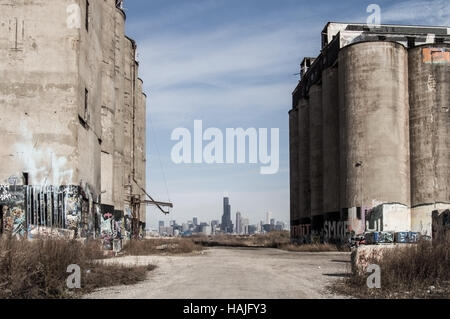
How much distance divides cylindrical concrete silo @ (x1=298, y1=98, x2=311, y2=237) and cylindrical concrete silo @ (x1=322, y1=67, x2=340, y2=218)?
11.7 m

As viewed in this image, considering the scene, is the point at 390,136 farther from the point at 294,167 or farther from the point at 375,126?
the point at 294,167

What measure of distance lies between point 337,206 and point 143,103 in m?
30.4

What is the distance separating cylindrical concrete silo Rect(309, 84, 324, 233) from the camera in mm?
59438

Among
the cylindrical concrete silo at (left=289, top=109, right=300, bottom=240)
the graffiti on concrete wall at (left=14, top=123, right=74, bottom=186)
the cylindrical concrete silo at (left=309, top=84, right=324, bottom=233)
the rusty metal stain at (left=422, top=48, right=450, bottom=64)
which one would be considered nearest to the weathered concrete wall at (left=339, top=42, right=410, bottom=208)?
the rusty metal stain at (left=422, top=48, right=450, bottom=64)

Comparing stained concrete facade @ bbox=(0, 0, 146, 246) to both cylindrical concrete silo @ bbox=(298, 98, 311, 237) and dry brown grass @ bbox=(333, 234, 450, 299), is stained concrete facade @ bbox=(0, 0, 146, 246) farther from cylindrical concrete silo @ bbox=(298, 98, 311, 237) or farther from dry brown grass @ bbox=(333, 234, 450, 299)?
cylindrical concrete silo @ bbox=(298, 98, 311, 237)

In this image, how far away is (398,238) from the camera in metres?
43.7

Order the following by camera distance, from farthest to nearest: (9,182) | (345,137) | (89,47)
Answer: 1. (345,137)
2. (89,47)
3. (9,182)

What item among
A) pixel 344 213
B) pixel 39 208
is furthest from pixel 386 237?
pixel 39 208

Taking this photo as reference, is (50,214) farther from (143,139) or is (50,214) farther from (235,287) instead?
(143,139)

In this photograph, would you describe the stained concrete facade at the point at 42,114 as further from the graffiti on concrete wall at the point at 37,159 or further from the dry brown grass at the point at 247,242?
the dry brown grass at the point at 247,242

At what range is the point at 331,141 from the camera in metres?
53.2

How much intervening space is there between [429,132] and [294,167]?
89.3ft

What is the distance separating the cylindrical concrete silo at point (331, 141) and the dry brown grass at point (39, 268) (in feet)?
133

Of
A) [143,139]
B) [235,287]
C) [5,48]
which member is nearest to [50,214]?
[5,48]
